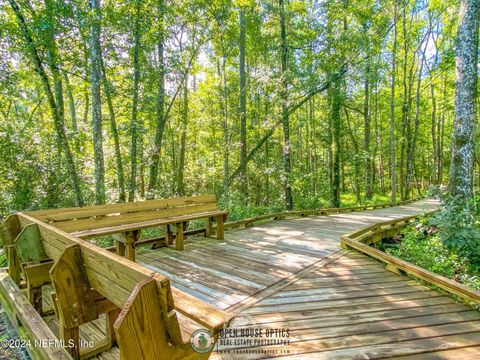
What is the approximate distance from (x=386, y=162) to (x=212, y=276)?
2955cm

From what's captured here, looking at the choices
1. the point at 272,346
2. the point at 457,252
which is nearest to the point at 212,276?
the point at 272,346

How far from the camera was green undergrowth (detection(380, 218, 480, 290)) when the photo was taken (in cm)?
398

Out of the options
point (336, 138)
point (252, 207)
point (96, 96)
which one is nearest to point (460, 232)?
point (252, 207)

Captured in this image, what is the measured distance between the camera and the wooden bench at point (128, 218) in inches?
146

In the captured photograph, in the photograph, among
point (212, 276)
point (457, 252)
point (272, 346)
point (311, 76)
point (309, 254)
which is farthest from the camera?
point (311, 76)

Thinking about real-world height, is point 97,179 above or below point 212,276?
above

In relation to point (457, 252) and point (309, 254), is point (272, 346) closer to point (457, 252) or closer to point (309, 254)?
point (309, 254)

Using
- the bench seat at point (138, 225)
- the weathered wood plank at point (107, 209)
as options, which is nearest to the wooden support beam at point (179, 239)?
the bench seat at point (138, 225)

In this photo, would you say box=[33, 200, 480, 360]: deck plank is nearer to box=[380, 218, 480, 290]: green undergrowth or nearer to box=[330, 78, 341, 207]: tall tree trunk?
box=[380, 218, 480, 290]: green undergrowth

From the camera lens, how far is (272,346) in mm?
2359

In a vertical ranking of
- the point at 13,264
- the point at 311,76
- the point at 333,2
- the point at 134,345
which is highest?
the point at 333,2

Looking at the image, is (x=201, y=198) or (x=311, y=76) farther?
(x=311, y=76)
